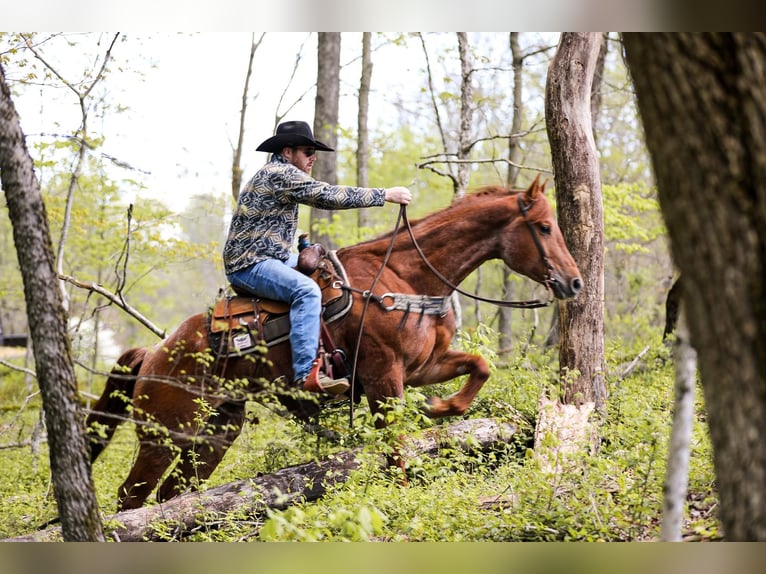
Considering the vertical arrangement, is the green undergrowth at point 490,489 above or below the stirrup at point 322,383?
below

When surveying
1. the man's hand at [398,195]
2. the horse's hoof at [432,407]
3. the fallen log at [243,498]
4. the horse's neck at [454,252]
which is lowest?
the fallen log at [243,498]

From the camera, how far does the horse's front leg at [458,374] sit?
491 centimetres

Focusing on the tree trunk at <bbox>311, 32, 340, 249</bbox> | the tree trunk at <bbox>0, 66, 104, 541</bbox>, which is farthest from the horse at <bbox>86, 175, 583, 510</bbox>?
the tree trunk at <bbox>311, 32, 340, 249</bbox>

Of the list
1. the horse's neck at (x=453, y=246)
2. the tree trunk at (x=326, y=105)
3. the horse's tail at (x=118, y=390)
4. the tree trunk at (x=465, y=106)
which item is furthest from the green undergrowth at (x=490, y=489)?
the tree trunk at (x=326, y=105)

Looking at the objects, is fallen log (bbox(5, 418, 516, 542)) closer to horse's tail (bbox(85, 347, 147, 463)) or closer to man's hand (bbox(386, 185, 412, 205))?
horse's tail (bbox(85, 347, 147, 463))

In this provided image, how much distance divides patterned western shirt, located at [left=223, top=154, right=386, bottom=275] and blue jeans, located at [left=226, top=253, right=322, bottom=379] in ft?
0.29

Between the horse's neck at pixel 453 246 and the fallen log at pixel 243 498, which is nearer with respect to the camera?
the fallen log at pixel 243 498

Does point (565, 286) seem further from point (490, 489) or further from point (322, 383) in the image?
point (322, 383)

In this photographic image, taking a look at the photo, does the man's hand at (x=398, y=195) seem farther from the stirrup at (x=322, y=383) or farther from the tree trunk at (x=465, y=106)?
the tree trunk at (x=465, y=106)

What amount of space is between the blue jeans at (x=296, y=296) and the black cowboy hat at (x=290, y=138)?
2.40 ft

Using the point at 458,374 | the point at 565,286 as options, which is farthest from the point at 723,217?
the point at 458,374

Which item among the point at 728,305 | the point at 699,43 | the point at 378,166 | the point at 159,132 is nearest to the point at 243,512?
the point at 728,305

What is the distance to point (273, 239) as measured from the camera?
4.82 meters

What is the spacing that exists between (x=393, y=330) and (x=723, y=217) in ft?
8.78
